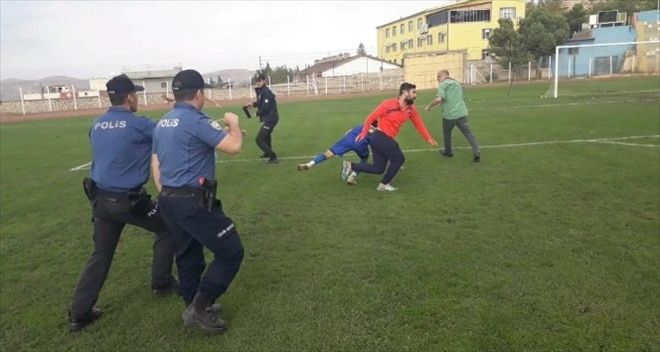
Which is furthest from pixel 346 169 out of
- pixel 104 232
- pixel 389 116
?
pixel 104 232

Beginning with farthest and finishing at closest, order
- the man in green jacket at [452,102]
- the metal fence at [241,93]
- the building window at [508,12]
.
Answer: the building window at [508,12]
the metal fence at [241,93]
the man in green jacket at [452,102]

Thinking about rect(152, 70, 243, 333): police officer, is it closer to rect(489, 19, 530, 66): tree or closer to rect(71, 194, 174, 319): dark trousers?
rect(71, 194, 174, 319): dark trousers

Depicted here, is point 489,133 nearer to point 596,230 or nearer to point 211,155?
point 596,230

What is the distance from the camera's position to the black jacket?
477 inches

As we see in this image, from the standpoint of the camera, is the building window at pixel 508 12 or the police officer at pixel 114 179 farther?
the building window at pixel 508 12

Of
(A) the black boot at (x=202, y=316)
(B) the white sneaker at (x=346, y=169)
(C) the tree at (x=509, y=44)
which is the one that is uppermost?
(C) the tree at (x=509, y=44)

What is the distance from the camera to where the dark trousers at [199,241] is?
4055mm

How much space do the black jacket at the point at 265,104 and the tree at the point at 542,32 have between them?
160ft

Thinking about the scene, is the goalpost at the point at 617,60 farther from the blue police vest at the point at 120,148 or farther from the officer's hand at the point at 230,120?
the officer's hand at the point at 230,120

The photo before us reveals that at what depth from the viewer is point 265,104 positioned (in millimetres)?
12133

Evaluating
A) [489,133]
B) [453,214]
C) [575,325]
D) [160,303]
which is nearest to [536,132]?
[489,133]

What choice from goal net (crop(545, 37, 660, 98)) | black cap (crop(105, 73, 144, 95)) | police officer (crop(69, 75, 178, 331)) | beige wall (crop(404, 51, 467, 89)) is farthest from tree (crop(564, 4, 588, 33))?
police officer (crop(69, 75, 178, 331))

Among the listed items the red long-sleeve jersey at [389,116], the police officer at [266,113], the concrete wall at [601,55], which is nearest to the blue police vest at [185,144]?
the red long-sleeve jersey at [389,116]

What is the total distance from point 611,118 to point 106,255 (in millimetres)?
16665
